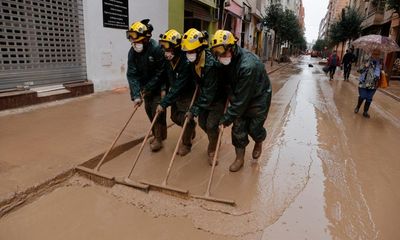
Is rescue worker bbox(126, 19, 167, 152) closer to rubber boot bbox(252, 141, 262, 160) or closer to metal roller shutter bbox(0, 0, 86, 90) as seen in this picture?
rubber boot bbox(252, 141, 262, 160)

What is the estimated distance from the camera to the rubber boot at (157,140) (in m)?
4.44

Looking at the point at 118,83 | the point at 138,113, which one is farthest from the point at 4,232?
the point at 118,83

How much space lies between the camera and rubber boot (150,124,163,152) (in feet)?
14.6

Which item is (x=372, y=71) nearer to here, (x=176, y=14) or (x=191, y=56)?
(x=191, y=56)

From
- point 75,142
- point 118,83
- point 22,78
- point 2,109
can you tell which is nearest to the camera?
point 75,142

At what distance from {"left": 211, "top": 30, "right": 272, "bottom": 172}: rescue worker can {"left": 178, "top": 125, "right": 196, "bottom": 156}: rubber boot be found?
29.9 inches

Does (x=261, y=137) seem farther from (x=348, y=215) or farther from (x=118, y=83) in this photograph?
(x=118, y=83)

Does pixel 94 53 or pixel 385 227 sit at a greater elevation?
pixel 94 53

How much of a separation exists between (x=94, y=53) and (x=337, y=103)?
673 cm

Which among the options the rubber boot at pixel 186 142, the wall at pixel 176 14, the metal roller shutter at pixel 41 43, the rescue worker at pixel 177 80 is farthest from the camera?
the wall at pixel 176 14

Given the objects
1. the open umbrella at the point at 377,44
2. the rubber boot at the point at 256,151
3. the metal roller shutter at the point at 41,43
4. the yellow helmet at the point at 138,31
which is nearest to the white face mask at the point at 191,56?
the yellow helmet at the point at 138,31

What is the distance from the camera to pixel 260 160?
4340 millimetres

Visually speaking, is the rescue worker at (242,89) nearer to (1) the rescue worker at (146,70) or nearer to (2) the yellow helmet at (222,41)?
(2) the yellow helmet at (222,41)

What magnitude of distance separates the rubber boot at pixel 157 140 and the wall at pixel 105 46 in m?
3.90
